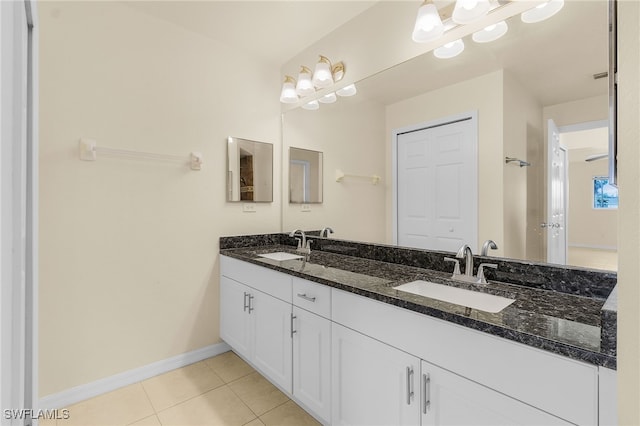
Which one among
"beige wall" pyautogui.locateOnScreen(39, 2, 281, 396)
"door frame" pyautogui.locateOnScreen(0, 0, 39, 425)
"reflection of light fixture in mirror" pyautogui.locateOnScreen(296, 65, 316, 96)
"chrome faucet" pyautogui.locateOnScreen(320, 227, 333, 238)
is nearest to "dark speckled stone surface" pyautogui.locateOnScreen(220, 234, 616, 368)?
"chrome faucet" pyautogui.locateOnScreen(320, 227, 333, 238)

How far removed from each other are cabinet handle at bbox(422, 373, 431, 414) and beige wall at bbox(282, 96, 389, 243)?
96 centimetres

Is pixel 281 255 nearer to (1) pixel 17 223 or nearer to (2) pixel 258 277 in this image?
(2) pixel 258 277

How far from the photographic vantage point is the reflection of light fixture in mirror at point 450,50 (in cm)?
152

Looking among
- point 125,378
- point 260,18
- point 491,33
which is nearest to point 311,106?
point 260,18

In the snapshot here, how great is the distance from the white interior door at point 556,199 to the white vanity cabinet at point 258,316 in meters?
1.24

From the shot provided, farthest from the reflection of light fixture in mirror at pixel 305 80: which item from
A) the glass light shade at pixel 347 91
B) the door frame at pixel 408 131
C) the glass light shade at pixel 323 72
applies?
the door frame at pixel 408 131

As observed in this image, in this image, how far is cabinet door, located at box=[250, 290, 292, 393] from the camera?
1.65 m

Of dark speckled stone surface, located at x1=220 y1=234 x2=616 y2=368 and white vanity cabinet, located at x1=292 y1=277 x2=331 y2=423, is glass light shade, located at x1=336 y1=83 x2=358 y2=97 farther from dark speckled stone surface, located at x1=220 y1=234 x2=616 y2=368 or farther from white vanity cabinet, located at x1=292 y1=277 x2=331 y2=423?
white vanity cabinet, located at x1=292 y1=277 x2=331 y2=423

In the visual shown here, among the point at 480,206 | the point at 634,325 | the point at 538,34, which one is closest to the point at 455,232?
the point at 480,206

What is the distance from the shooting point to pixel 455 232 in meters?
1.55

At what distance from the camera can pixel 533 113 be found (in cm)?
129

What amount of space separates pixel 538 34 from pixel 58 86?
2.50m

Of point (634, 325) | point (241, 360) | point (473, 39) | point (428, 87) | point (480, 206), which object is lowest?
point (241, 360)

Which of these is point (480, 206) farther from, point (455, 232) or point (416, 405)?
point (416, 405)
